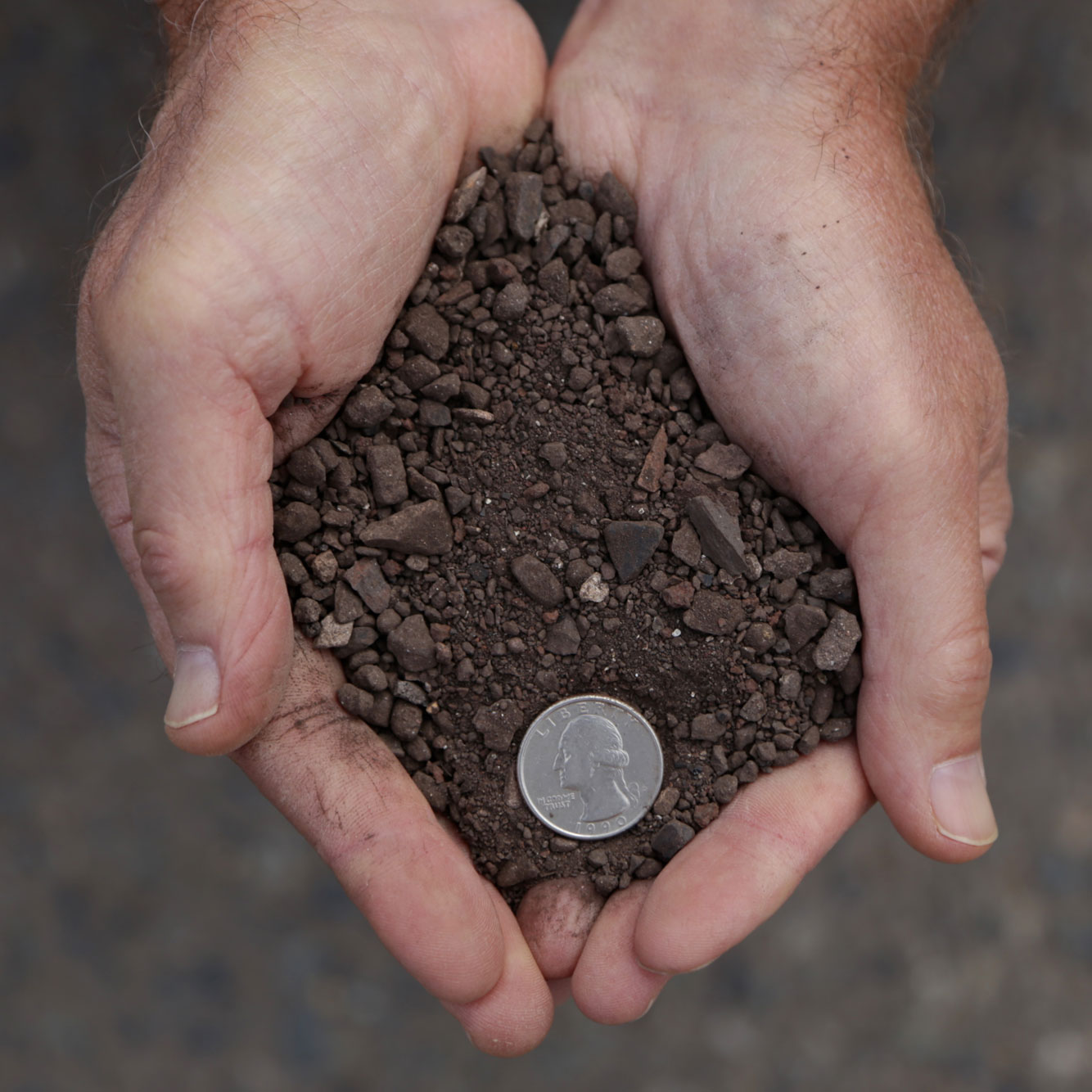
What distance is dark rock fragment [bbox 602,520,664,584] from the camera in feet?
6.80

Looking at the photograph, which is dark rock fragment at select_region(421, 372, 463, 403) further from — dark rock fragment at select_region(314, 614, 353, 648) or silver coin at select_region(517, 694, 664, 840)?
silver coin at select_region(517, 694, 664, 840)

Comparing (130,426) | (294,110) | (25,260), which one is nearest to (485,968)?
(130,426)

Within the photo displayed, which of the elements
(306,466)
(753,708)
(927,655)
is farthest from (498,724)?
(927,655)

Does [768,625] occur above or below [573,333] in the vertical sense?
below

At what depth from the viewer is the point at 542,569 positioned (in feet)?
6.82

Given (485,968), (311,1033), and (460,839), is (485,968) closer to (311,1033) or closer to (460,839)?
(460,839)

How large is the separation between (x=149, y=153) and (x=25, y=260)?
1555 mm

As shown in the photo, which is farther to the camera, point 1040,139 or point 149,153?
point 1040,139

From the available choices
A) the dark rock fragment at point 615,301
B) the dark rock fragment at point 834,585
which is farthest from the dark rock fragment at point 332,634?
the dark rock fragment at point 834,585

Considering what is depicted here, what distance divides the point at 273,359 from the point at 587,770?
102 centimetres

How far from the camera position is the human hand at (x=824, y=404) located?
2014mm

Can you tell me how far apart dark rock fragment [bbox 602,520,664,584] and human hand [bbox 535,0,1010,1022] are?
1.03ft

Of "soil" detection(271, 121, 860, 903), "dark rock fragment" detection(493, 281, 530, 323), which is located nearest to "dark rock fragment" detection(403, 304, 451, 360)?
"soil" detection(271, 121, 860, 903)

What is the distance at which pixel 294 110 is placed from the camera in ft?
6.32
